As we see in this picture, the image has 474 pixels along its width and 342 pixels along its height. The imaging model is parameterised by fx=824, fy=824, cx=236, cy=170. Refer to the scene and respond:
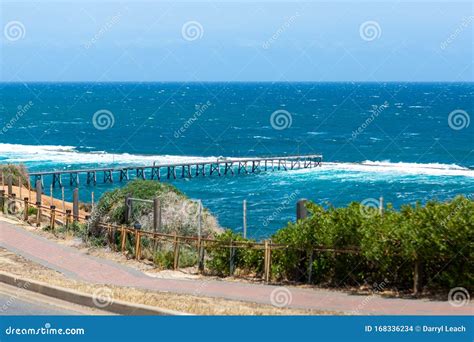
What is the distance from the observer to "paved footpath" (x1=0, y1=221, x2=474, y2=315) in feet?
41.8

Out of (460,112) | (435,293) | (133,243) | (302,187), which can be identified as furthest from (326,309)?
(460,112)

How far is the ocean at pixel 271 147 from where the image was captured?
185 feet

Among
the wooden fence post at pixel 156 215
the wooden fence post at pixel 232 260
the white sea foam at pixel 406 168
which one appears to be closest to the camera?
the wooden fence post at pixel 232 260

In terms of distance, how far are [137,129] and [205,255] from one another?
10257 cm

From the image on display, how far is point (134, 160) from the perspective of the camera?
263 feet

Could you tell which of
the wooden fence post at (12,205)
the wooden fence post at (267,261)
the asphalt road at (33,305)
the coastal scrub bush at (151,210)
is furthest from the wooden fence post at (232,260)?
the wooden fence post at (12,205)

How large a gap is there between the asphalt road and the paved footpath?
248 cm

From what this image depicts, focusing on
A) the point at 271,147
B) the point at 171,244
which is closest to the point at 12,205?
the point at 171,244

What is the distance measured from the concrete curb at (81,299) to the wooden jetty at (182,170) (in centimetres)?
4584

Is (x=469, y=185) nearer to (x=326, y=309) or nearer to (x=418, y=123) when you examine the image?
(x=326, y=309)

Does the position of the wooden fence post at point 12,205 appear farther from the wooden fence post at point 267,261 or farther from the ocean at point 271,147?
the wooden fence post at point 267,261

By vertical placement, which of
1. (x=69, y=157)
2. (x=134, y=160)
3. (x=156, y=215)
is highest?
(x=69, y=157)

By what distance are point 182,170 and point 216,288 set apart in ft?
180

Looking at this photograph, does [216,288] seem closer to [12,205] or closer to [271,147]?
[12,205]
